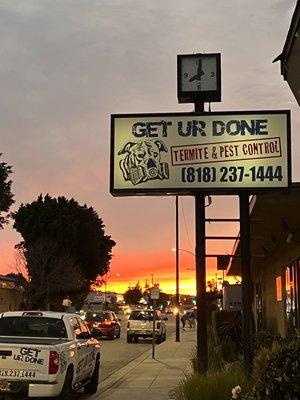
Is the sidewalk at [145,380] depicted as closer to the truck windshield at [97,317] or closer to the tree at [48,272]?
the truck windshield at [97,317]

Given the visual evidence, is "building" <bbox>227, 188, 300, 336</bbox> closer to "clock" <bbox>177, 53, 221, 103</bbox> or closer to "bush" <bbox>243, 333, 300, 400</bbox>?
"clock" <bbox>177, 53, 221, 103</bbox>

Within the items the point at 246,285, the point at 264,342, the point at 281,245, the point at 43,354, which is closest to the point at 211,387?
the point at 246,285

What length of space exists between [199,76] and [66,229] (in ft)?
151

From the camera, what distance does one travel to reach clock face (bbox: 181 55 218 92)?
10867 millimetres

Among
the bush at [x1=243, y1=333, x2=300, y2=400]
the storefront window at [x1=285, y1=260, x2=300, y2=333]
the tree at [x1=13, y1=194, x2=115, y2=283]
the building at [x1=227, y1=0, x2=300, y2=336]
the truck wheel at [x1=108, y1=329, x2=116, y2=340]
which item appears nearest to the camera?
the bush at [x1=243, y1=333, x2=300, y2=400]

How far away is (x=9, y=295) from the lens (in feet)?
184

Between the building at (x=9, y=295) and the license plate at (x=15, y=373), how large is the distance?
4366 centimetres

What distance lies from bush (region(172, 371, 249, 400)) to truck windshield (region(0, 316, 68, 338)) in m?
3.35

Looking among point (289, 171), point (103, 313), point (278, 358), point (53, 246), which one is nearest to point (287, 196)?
point (289, 171)

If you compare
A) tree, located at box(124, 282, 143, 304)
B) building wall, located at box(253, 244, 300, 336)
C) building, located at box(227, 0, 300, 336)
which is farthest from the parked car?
tree, located at box(124, 282, 143, 304)

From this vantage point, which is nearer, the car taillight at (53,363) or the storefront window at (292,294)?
the car taillight at (53,363)

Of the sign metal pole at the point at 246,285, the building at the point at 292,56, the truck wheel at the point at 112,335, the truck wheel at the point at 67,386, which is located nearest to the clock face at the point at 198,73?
the sign metal pole at the point at 246,285

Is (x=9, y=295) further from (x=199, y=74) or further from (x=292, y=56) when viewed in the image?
(x=292, y=56)

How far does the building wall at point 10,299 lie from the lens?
176ft
